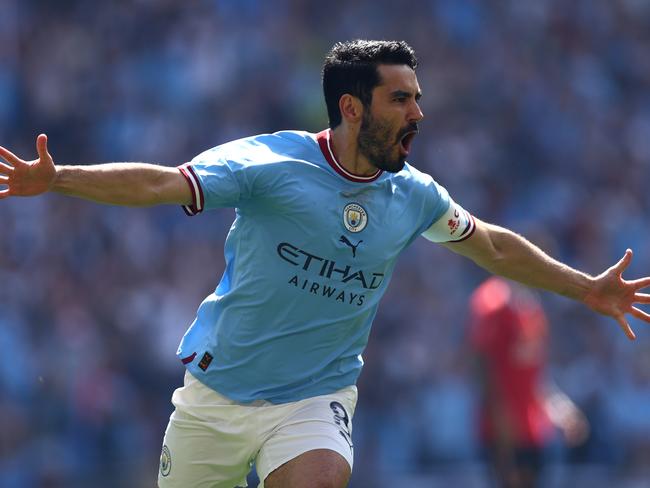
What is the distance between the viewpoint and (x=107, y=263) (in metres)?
15.1

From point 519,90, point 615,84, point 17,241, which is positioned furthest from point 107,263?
point 615,84

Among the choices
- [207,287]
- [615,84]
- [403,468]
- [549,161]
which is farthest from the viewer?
[615,84]

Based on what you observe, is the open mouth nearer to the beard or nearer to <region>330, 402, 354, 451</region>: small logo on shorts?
the beard

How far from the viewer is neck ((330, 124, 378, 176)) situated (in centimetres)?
643

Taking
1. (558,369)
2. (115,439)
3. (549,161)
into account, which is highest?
(549,161)

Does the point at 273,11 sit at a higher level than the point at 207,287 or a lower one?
higher

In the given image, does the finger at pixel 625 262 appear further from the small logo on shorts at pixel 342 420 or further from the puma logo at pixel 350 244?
the small logo on shorts at pixel 342 420

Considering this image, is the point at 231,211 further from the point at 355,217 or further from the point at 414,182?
the point at 355,217

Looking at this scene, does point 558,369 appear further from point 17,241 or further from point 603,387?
point 17,241

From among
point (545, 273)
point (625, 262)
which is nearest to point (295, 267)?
→ point (545, 273)

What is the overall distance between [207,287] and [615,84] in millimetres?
6587

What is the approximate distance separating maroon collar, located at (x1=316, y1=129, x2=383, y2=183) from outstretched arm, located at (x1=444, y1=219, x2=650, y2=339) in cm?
76

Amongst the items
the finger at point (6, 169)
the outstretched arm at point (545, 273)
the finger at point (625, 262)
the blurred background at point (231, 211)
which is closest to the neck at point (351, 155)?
the outstretched arm at point (545, 273)

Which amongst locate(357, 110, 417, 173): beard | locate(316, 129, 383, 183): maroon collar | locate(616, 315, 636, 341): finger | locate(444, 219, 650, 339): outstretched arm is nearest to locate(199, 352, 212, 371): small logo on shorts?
locate(316, 129, 383, 183): maroon collar
